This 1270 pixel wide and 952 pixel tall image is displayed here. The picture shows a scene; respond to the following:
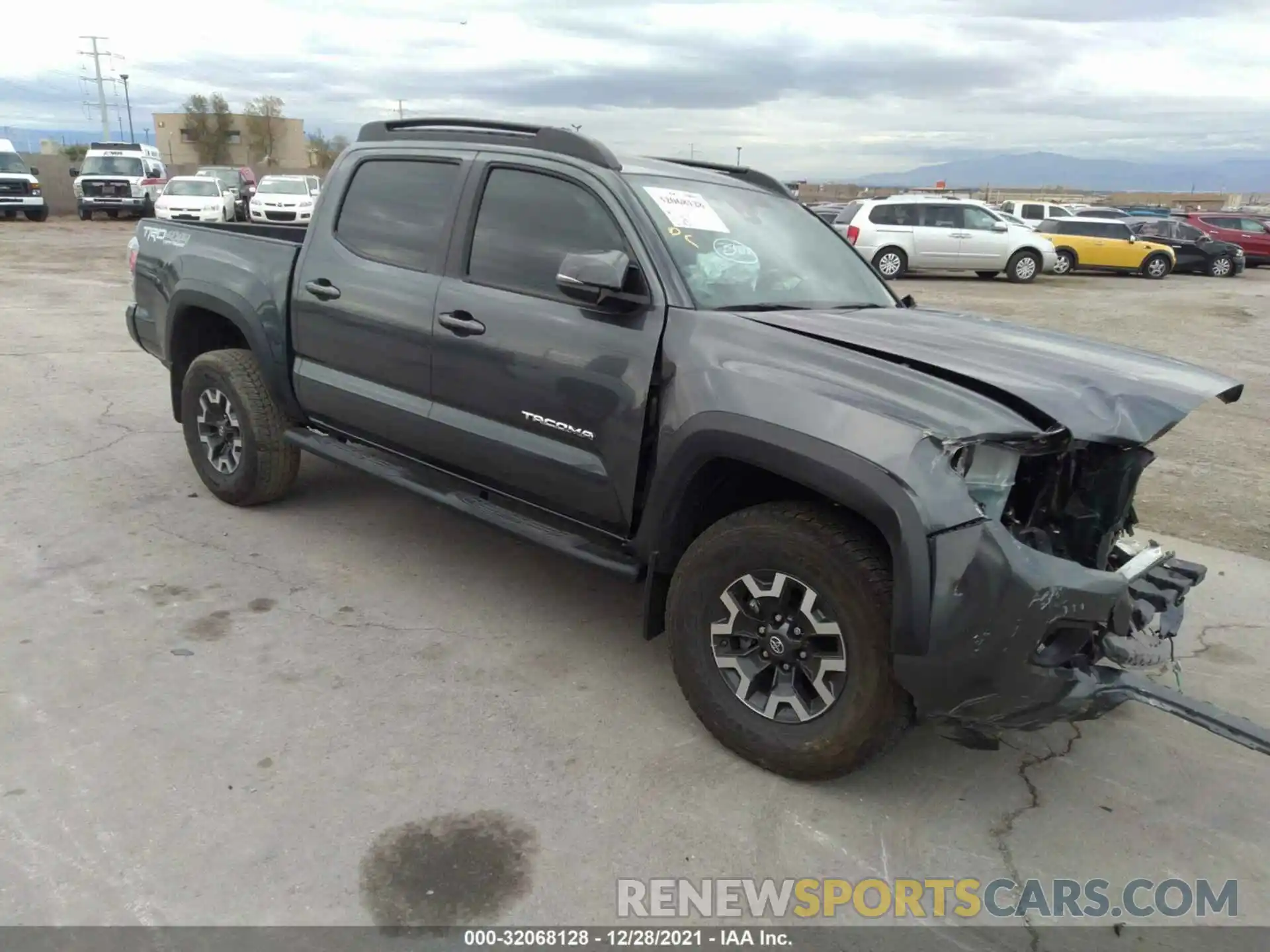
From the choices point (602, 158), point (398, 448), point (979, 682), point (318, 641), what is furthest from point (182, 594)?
point (979, 682)

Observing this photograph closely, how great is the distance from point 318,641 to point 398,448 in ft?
3.19

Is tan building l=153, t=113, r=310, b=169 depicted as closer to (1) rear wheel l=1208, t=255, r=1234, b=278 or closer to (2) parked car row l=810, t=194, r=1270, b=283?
(2) parked car row l=810, t=194, r=1270, b=283

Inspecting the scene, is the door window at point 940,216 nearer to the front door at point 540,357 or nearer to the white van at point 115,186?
the front door at point 540,357

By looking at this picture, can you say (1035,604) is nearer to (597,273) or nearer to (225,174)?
(597,273)

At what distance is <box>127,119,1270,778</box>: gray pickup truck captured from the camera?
2631mm

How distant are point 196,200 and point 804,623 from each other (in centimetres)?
2457

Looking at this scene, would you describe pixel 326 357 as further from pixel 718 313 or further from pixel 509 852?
pixel 509 852

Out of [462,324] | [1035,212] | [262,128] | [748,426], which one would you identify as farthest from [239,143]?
[748,426]

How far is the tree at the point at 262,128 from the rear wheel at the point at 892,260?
254 feet

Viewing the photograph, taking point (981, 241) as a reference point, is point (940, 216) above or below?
above

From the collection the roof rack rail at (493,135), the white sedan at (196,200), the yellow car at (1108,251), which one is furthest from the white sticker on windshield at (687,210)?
the yellow car at (1108,251)

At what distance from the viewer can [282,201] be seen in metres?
24.2

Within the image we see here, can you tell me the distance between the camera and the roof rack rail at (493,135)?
12.1 feet

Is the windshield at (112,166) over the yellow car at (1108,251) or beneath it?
over
